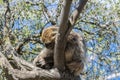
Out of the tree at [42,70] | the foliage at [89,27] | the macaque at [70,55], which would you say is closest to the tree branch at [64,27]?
the tree at [42,70]

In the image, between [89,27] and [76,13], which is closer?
[76,13]

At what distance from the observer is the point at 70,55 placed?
16.5 feet

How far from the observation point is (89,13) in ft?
31.6

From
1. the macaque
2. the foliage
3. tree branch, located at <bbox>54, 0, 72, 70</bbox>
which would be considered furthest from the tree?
the foliage

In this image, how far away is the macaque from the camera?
500 cm

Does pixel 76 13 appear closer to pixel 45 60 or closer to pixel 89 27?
pixel 45 60

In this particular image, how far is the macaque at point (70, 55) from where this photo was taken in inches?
197

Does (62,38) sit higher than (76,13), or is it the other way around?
(76,13)

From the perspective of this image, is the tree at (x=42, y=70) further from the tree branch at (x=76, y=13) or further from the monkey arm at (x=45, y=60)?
the monkey arm at (x=45, y=60)

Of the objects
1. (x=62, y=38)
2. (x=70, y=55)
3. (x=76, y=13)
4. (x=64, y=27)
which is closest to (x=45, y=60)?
(x=70, y=55)

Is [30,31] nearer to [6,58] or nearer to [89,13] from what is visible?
[89,13]

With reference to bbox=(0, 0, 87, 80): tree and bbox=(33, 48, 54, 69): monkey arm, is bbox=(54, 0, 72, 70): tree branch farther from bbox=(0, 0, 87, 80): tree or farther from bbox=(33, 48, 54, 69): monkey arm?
bbox=(33, 48, 54, 69): monkey arm

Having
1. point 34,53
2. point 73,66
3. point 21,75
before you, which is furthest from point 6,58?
point 34,53

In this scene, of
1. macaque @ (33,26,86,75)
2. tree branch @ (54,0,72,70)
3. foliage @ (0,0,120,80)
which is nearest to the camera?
tree branch @ (54,0,72,70)
